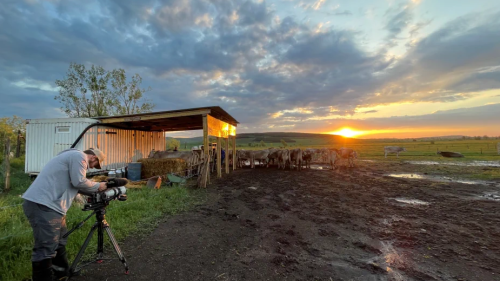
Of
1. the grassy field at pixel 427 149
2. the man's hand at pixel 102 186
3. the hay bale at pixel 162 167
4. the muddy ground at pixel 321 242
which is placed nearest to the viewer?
the man's hand at pixel 102 186

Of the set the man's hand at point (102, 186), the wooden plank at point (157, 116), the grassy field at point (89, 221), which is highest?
the wooden plank at point (157, 116)

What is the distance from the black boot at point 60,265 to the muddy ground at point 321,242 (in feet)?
1.26

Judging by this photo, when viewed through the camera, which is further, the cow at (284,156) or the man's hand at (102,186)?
the cow at (284,156)

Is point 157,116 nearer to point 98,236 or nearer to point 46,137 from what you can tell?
point 46,137

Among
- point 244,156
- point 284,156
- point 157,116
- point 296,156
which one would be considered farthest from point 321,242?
point 244,156

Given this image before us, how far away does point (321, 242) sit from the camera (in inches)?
183

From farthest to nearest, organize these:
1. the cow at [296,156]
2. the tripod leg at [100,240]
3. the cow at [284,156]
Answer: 1. the cow at [284,156]
2. the cow at [296,156]
3. the tripod leg at [100,240]

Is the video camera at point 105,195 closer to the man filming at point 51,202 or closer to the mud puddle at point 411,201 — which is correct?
the man filming at point 51,202

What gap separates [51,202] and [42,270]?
804 millimetres

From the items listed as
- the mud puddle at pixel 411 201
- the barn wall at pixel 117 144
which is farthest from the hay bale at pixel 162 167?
the mud puddle at pixel 411 201

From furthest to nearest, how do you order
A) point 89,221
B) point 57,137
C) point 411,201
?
1. point 57,137
2. point 411,201
3. point 89,221

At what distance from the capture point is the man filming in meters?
2.68

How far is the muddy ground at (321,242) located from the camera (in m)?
3.51

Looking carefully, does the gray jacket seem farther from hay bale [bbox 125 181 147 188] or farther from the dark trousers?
hay bale [bbox 125 181 147 188]
